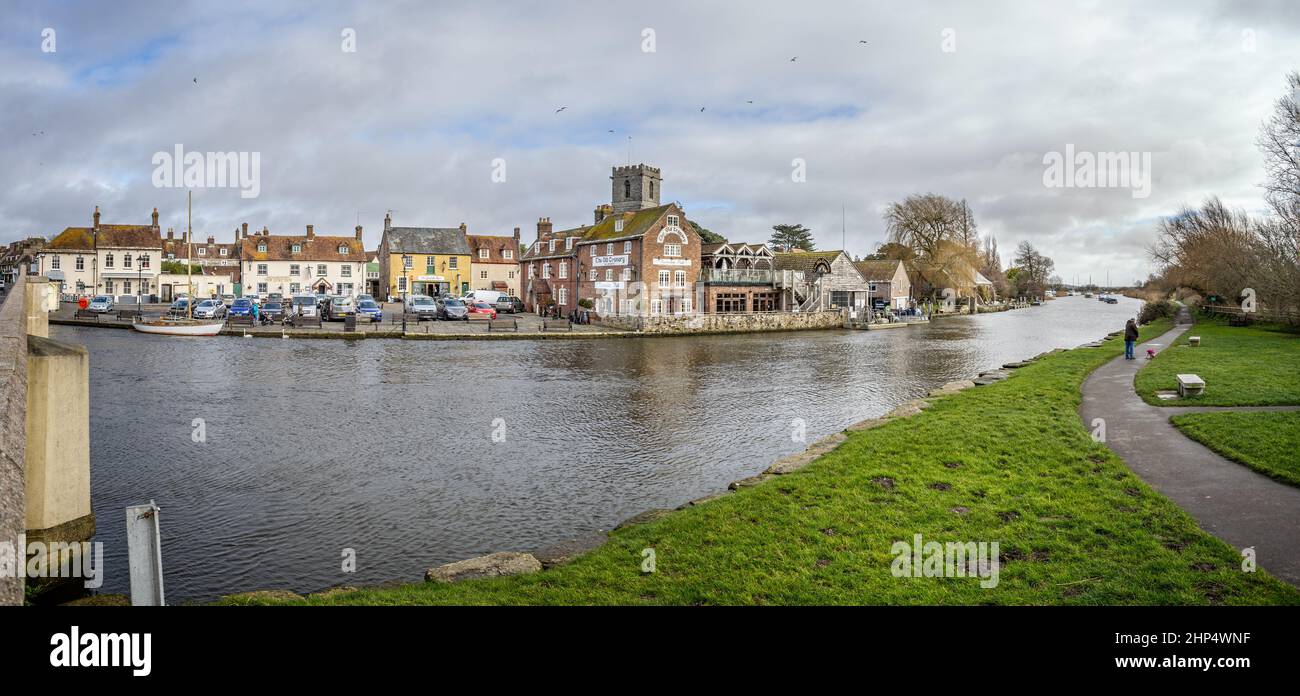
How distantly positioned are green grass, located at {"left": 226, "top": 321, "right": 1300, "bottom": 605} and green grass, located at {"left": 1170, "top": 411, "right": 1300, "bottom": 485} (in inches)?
68.9

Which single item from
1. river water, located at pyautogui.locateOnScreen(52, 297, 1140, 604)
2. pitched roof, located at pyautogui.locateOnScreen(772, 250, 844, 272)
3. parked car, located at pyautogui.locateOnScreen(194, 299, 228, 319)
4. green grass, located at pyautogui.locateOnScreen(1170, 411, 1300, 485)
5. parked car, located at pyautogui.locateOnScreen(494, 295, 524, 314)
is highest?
pitched roof, located at pyautogui.locateOnScreen(772, 250, 844, 272)

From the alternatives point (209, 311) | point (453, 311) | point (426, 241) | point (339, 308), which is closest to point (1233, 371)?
point (453, 311)

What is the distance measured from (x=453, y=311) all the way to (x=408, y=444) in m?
38.8

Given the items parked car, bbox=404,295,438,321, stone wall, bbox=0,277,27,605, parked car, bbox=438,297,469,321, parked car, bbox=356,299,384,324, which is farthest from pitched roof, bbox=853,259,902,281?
stone wall, bbox=0,277,27,605

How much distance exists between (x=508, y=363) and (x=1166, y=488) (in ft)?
87.4

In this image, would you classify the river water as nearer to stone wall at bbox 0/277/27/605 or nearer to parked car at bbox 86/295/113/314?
stone wall at bbox 0/277/27/605

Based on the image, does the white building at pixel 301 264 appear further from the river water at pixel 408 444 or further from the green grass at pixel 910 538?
the green grass at pixel 910 538

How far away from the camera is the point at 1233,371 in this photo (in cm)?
2017

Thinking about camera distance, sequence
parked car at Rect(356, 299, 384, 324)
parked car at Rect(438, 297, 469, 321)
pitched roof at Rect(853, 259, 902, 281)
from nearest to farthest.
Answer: parked car at Rect(356, 299, 384, 324) → parked car at Rect(438, 297, 469, 321) → pitched roof at Rect(853, 259, 902, 281)

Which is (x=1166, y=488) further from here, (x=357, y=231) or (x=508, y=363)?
(x=357, y=231)

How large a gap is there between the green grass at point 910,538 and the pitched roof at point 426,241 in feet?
233

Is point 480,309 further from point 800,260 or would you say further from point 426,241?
point 800,260

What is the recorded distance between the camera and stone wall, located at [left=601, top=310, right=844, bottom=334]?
51.6 m
